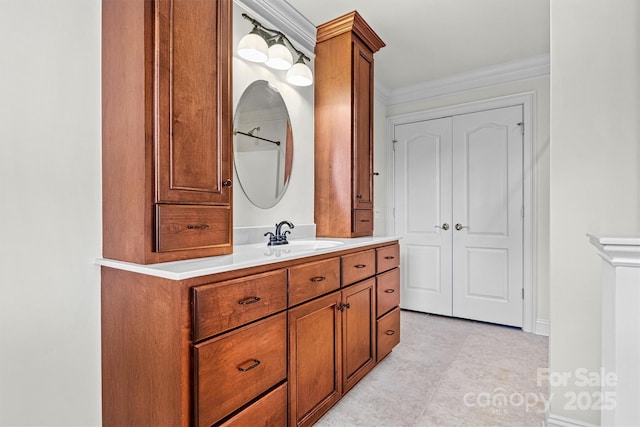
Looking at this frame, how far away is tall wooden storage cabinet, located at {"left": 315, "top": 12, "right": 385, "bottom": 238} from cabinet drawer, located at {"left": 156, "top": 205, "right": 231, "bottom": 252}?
115 centimetres

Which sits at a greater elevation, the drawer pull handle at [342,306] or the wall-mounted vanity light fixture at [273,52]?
the wall-mounted vanity light fixture at [273,52]

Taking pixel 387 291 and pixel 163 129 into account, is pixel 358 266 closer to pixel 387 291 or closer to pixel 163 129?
pixel 387 291

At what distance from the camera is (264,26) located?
227 cm

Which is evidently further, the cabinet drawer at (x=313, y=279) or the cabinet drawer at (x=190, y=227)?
Result: the cabinet drawer at (x=313, y=279)

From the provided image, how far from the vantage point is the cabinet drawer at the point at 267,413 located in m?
1.29

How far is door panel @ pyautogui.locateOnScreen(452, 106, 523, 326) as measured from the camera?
3.27m

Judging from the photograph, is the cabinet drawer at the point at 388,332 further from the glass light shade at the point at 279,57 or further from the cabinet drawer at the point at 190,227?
the glass light shade at the point at 279,57

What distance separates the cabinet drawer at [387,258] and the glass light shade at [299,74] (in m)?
1.30

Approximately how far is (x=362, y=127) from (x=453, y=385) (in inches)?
75.4

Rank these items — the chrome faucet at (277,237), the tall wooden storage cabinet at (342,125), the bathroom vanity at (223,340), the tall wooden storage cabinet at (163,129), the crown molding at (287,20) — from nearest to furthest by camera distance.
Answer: the bathroom vanity at (223,340) → the tall wooden storage cabinet at (163,129) → the chrome faucet at (277,237) → the crown molding at (287,20) → the tall wooden storage cabinet at (342,125)

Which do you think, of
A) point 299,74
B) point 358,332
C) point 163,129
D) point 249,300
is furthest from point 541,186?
point 163,129

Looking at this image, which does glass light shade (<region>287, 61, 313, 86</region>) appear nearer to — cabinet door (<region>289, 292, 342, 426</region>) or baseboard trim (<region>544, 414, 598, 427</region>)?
cabinet door (<region>289, 292, 342, 426</region>)

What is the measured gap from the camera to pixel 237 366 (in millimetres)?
1284

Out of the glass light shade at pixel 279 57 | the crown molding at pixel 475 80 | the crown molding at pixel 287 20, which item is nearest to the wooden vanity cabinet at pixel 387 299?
the glass light shade at pixel 279 57
